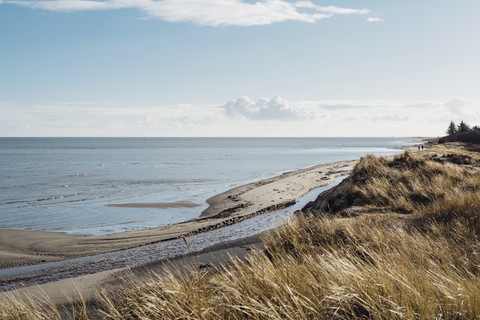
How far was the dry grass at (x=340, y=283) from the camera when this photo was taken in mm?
3436

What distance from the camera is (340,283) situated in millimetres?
4051

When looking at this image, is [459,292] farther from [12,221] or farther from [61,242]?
[12,221]

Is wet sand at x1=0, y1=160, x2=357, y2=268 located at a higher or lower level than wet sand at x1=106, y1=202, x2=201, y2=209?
higher

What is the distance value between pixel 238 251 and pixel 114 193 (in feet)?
65.7

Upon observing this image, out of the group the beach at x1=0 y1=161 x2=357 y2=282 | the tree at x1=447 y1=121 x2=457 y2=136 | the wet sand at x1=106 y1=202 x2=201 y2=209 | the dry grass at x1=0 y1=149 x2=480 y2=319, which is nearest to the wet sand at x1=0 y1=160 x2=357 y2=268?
the beach at x1=0 y1=161 x2=357 y2=282

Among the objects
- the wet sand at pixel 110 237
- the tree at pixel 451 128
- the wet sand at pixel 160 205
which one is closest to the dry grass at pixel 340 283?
the wet sand at pixel 110 237

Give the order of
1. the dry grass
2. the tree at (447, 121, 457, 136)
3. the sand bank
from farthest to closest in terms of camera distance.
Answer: the tree at (447, 121, 457, 136)
the sand bank
the dry grass

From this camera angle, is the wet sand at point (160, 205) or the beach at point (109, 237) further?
the wet sand at point (160, 205)

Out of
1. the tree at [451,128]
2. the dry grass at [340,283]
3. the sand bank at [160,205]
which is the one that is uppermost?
the tree at [451,128]

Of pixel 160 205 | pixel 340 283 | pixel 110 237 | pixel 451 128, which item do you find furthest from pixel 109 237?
pixel 451 128

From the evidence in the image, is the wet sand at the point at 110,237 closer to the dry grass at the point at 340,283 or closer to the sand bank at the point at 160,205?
the sand bank at the point at 160,205

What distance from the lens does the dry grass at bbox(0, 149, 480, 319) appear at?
3436 millimetres

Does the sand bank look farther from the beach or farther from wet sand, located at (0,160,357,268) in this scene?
the beach

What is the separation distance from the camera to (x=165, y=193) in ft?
86.3
